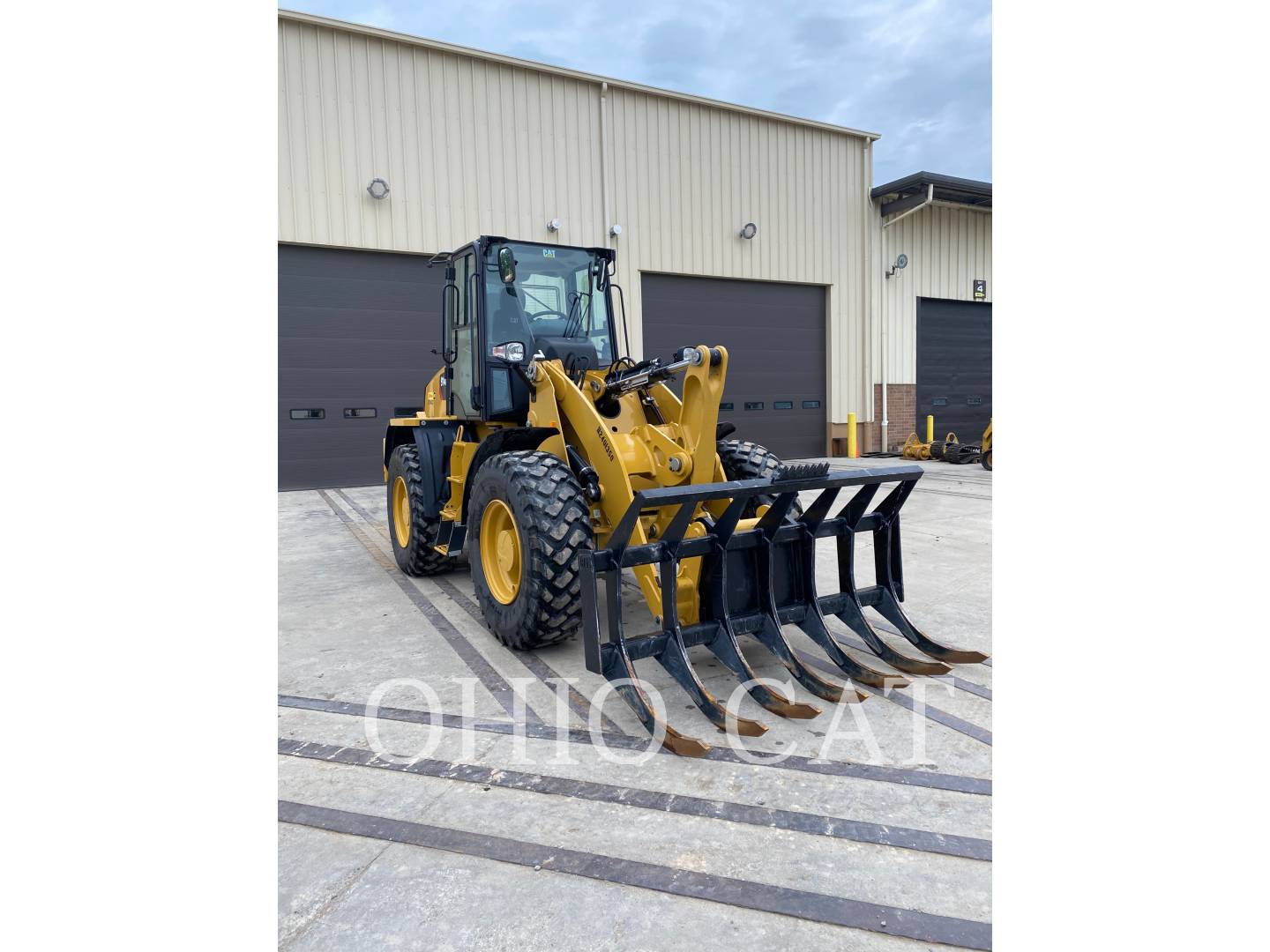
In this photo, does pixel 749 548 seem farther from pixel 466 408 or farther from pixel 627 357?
pixel 466 408

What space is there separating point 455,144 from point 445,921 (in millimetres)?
13359

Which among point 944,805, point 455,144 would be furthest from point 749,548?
point 455,144

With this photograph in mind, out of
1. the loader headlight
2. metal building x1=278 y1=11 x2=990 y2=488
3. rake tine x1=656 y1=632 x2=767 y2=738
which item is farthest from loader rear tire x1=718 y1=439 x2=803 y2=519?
metal building x1=278 y1=11 x2=990 y2=488

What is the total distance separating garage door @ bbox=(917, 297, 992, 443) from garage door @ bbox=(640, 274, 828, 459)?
3055 millimetres

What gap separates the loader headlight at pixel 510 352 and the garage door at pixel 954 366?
15.1 m

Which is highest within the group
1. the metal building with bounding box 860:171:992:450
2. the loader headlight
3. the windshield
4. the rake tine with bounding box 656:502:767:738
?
the metal building with bounding box 860:171:992:450

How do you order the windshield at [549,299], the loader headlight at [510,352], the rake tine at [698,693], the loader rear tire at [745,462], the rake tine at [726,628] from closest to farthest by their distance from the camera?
1. the rake tine at [698,693]
2. the rake tine at [726,628]
3. the loader rear tire at [745,462]
4. the loader headlight at [510,352]
5. the windshield at [549,299]

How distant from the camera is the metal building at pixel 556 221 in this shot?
12.4 m

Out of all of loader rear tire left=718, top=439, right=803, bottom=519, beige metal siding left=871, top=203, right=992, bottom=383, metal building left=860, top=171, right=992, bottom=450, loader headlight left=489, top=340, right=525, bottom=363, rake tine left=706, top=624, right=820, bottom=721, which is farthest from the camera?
beige metal siding left=871, top=203, right=992, bottom=383

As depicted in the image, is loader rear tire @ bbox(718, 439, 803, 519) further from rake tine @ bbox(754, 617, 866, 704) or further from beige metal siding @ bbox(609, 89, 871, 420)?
beige metal siding @ bbox(609, 89, 871, 420)

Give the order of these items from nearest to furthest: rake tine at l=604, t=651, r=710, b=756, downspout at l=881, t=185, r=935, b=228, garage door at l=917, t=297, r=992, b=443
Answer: rake tine at l=604, t=651, r=710, b=756, downspout at l=881, t=185, r=935, b=228, garage door at l=917, t=297, r=992, b=443

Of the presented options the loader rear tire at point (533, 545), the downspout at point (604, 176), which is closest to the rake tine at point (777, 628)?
the loader rear tire at point (533, 545)

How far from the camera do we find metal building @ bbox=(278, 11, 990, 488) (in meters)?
12.4

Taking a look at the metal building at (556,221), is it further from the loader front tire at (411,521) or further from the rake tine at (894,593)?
the rake tine at (894,593)
